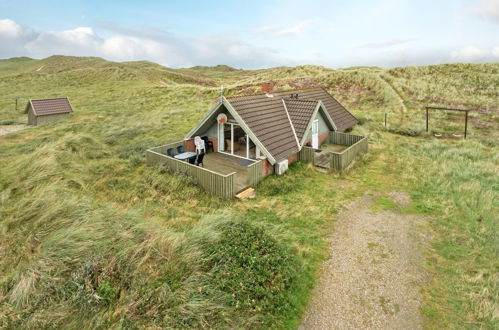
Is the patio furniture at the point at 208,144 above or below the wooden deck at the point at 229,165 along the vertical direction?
above

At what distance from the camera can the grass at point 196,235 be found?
5.32 m

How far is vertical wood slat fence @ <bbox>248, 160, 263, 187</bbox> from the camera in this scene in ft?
38.5

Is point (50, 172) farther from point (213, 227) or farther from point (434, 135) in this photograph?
point (434, 135)

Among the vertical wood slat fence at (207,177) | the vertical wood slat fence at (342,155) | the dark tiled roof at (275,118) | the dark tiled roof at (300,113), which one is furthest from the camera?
the dark tiled roof at (300,113)

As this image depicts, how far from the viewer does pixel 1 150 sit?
1642 centimetres

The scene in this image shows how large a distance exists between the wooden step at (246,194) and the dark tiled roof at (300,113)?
5.08 m

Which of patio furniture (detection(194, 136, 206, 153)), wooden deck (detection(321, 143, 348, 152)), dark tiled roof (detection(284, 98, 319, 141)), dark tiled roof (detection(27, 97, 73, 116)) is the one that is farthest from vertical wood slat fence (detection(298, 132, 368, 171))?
dark tiled roof (detection(27, 97, 73, 116))

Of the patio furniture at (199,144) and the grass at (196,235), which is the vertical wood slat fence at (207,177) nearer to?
the grass at (196,235)

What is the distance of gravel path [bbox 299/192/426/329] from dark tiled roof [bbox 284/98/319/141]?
21.6 feet

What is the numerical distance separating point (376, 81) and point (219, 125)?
33.9m

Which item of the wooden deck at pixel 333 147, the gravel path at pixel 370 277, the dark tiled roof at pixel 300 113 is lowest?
the gravel path at pixel 370 277

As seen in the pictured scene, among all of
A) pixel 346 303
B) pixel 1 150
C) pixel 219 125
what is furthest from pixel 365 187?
pixel 1 150

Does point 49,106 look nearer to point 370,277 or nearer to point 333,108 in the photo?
point 333,108

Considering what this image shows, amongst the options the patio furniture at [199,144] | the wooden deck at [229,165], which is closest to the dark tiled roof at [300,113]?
the wooden deck at [229,165]
